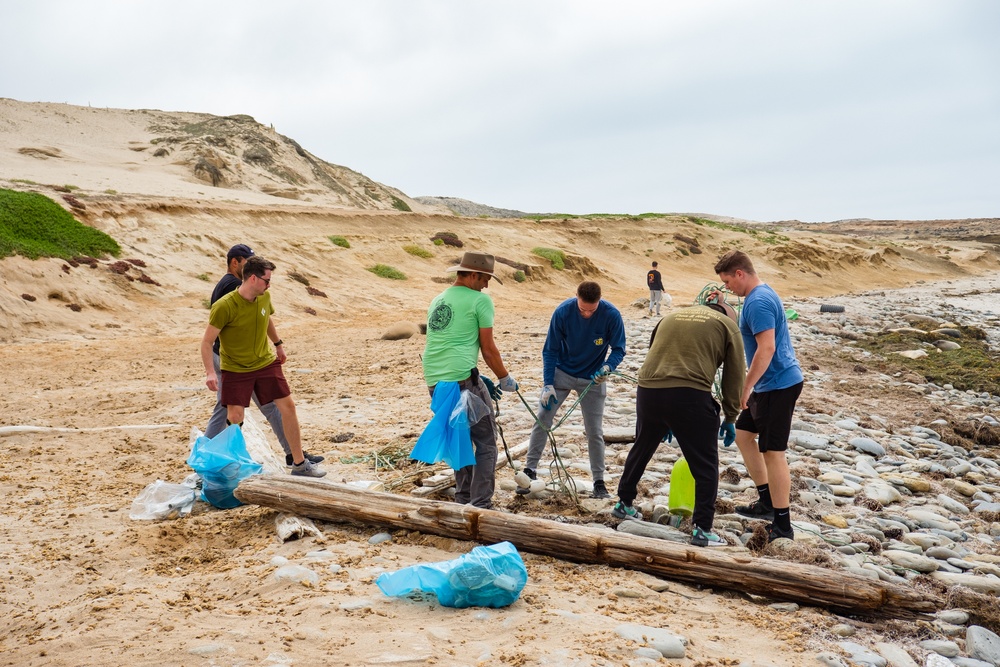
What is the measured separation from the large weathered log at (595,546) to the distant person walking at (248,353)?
701mm

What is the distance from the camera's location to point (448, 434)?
4.94 metres

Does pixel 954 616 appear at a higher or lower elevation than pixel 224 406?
lower

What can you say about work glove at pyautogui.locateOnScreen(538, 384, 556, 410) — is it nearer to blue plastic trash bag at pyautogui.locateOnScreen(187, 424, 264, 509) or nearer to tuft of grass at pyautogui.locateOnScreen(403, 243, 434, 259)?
blue plastic trash bag at pyautogui.locateOnScreen(187, 424, 264, 509)

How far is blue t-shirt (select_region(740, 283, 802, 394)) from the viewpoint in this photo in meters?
4.82

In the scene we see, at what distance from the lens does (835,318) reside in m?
19.6

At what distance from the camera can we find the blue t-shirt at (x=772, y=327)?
482 centimetres

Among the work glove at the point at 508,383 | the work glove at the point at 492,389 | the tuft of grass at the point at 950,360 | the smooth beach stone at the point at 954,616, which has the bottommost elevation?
the smooth beach stone at the point at 954,616

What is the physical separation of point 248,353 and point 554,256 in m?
25.3

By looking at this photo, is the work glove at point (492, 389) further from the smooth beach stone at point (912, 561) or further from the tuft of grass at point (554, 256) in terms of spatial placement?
the tuft of grass at point (554, 256)

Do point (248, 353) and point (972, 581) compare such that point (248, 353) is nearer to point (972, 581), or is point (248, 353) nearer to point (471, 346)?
point (471, 346)

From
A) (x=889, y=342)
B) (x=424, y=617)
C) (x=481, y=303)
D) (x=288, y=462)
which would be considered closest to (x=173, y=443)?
(x=288, y=462)

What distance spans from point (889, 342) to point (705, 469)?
1349 centimetres

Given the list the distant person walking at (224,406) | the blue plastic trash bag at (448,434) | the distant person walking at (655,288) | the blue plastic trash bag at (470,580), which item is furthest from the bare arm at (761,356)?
the distant person walking at (655,288)

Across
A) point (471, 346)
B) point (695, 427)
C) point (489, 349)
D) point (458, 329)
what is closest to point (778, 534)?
point (695, 427)
